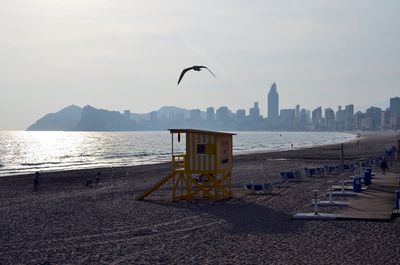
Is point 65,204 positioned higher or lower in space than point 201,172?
lower

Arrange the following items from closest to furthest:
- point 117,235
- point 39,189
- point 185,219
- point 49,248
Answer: point 49,248
point 117,235
point 185,219
point 39,189

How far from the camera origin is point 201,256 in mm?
13742

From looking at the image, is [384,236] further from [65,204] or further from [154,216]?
[65,204]

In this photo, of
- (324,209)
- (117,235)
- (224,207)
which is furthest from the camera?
(224,207)

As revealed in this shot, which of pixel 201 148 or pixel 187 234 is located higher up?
pixel 201 148

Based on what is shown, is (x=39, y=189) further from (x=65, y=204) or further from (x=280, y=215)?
(x=280, y=215)

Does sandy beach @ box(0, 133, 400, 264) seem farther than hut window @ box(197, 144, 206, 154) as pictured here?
No

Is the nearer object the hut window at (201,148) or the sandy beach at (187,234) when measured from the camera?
the sandy beach at (187,234)

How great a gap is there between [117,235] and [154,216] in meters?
3.68

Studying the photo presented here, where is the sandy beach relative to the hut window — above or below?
below

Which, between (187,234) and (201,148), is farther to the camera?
(201,148)

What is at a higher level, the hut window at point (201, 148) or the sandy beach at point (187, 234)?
the hut window at point (201, 148)

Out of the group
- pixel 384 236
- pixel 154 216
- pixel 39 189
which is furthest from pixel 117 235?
pixel 39 189

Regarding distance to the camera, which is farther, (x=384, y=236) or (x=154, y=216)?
(x=154, y=216)
